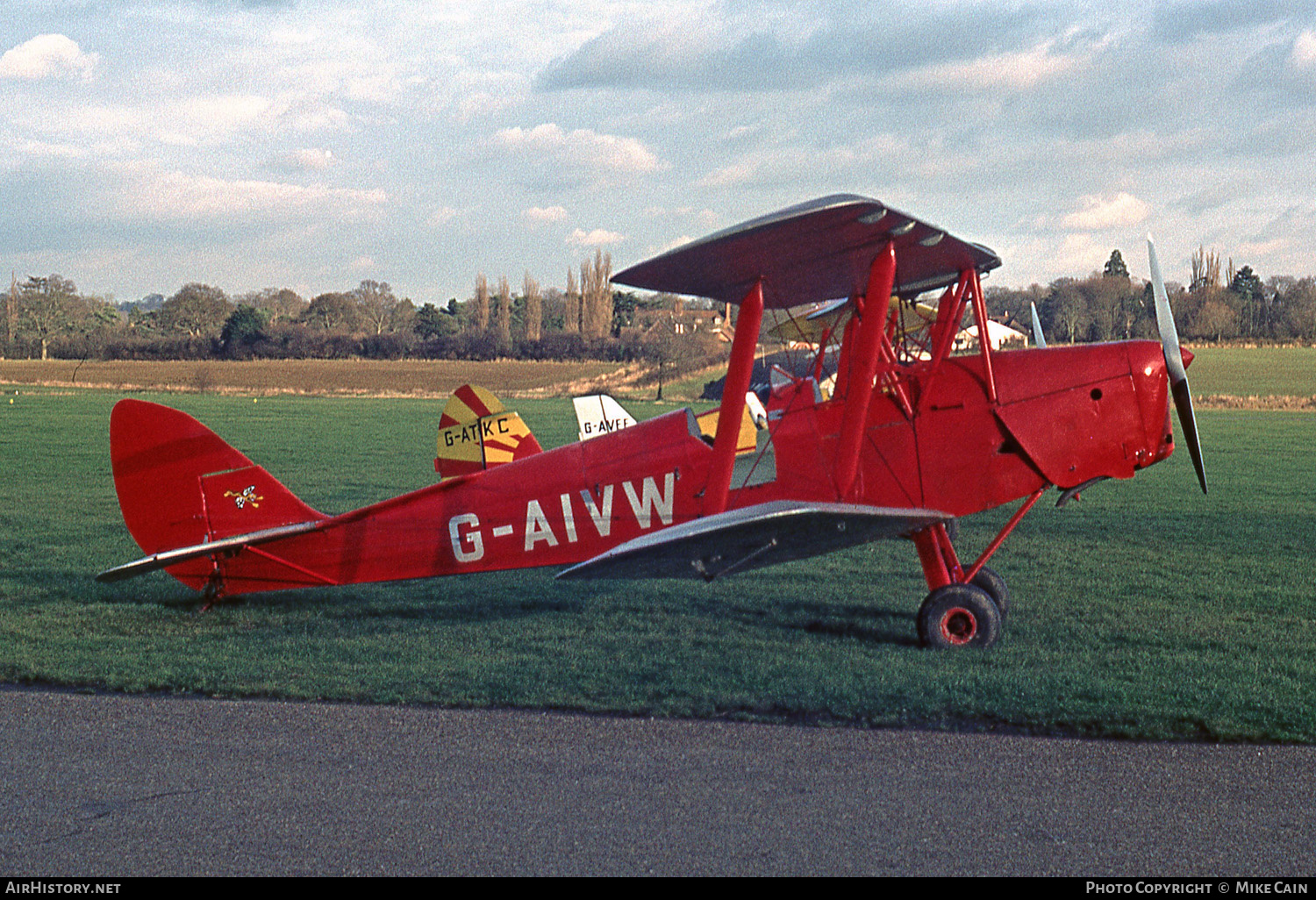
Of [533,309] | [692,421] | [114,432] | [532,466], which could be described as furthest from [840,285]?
[533,309]

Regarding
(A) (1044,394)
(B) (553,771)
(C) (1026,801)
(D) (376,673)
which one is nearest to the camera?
(C) (1026,801)

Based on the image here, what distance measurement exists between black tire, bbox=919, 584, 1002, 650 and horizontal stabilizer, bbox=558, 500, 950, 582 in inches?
21.8

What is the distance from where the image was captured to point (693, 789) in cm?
430

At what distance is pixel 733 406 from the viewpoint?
6.68 metres

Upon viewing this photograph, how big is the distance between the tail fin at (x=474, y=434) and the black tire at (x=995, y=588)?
5599mm

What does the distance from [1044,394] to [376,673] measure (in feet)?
14.9

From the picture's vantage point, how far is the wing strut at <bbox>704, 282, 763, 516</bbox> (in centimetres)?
660

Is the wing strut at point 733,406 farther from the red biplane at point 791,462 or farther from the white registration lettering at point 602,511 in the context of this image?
the white registration lettering at point 602,511

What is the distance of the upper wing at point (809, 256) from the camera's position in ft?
19.8

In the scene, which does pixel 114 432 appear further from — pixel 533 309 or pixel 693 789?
pixel 533 309

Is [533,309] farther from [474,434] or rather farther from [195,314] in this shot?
[474,434]

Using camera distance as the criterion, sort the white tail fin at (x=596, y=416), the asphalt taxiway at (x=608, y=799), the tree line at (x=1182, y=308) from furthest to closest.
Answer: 1. the tree line at (x=1182, y=308)
2. the white tail fin at (x=596, y=416)
3. the asphalt taxiway at (x=608, y=799)

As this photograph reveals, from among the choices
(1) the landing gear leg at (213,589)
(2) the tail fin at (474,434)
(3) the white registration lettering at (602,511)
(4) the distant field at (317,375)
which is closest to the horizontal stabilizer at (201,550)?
(1) the landing gear leg at (213,589)

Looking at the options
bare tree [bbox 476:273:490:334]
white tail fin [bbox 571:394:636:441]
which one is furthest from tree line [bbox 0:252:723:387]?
white tail fin [bbox 571:394:636:441]
